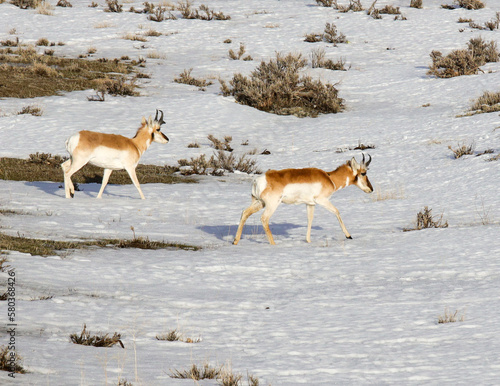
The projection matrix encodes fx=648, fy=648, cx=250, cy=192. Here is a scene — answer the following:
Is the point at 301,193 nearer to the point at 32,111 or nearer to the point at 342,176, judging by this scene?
the point at 342,176

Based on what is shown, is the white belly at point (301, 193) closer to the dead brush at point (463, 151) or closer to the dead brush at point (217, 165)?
the dead brush at point (463, 151)

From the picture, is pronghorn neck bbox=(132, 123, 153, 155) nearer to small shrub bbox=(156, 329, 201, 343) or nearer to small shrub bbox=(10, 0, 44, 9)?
small shrub bbox=(156, 329, 201, 343)

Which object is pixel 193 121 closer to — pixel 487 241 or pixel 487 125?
pixel 487 125

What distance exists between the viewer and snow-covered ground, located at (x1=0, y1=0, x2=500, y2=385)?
584cm

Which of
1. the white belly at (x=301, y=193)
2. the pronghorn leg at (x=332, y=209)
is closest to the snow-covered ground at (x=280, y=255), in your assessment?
the pronghorn leg at (x=332, y=209)

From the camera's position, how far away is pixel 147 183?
1770 cm

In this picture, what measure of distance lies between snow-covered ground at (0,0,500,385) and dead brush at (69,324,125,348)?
129 millimetres

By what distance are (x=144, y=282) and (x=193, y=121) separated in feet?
52.0

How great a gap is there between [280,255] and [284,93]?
56.9 ft

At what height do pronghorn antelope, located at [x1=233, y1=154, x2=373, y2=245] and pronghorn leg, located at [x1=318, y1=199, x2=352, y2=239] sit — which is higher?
pronghorn antelope, located at [x1=233, y1=154, x2=373, y2=245]

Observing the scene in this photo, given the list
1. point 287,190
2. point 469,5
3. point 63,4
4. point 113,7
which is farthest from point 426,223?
point 63,4

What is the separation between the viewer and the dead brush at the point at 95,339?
5926 millimetres

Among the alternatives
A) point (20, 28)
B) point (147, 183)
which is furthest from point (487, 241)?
point (20, 28)

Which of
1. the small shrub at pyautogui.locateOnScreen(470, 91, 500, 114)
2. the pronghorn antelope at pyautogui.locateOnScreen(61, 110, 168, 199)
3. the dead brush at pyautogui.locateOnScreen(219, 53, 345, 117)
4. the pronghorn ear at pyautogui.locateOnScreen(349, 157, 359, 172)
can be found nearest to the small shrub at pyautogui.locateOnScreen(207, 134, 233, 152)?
the dead brush at pyautogui.locateOnScreen(219, 53, 345, 117)
